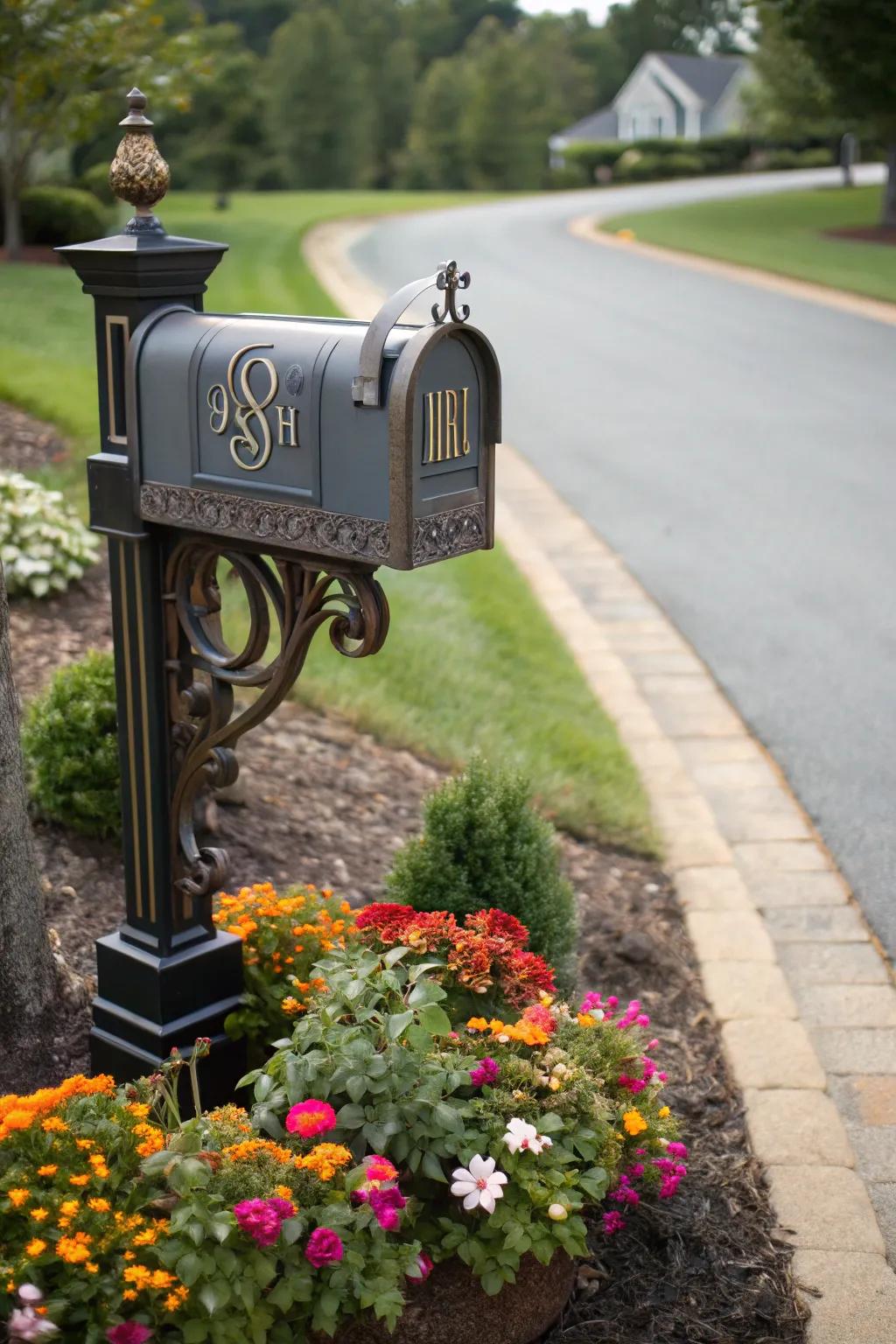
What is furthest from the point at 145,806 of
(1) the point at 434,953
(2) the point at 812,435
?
(2) the point at 812,435

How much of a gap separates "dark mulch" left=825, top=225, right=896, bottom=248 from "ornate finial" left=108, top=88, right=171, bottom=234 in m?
25.8

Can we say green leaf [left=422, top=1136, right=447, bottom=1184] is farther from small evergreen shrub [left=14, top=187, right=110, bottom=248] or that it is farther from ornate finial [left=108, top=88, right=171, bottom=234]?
small evergreen shrub [left=14, top=187, right=110, bottom=248]

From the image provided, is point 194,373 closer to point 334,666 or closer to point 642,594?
point 334,666

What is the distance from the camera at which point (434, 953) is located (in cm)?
319

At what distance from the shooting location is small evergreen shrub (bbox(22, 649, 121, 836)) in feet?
13.7

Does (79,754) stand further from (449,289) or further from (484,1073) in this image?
(449,289)

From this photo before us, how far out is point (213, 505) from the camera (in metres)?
2.85

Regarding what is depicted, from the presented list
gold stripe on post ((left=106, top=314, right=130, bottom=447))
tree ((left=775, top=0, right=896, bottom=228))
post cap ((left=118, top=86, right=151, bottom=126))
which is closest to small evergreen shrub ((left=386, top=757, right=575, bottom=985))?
gold stripe on post ((left=106, top=314, right=130, bottom=447))

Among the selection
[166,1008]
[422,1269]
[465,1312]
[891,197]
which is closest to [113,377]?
[166,1008]

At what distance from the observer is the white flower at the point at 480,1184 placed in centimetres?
254

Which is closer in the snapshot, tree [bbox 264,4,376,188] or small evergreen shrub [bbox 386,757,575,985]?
small evergreen shrub [bbox 386,757,575,985]

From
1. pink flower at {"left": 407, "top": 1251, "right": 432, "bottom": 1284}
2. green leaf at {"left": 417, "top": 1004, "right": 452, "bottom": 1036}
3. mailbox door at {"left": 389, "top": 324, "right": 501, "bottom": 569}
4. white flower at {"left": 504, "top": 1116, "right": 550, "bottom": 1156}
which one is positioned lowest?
pink flower at {"left": 407, "top": 1251, "right": 432, "bottom": 1284}

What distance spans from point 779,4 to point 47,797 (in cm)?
2411

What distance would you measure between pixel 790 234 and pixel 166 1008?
28.0 metres
